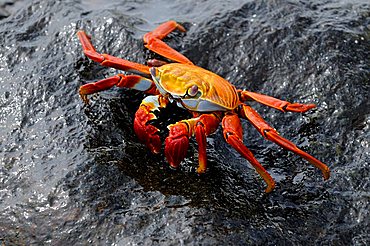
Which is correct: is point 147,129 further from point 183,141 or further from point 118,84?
point 118,84

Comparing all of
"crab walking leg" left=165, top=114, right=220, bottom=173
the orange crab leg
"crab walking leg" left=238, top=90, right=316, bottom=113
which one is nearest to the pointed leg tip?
the orange crab leg

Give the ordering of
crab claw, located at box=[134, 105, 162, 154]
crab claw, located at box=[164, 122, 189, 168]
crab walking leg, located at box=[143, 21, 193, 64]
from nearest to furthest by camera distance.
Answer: crab claw, located at box=[164, 122, 189, 168] < crab claw, located at box=[134, 105, 162, 154] < crab walking leg, located at box=[143, 21, 193, 64]

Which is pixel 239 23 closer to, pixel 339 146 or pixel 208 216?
pixel 339 146

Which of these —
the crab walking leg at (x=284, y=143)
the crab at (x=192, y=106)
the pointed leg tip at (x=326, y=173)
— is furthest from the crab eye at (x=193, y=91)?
the pointed leg tip at (x=326, y=173)

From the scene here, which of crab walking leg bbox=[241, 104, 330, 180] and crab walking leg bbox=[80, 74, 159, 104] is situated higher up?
crab walking leg bbox=[80, 74, 159, 104]

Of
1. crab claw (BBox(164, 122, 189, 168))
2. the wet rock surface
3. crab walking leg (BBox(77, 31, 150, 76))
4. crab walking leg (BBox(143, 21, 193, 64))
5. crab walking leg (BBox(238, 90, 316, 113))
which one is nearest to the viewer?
the wet rock surface

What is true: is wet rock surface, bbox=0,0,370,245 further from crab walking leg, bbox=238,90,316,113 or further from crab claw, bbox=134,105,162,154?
crab walking leg, bbox=238,90,316,113

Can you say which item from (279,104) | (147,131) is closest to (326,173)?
(279,104)
